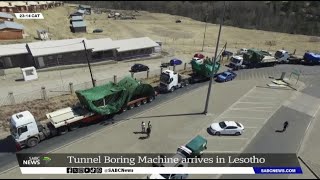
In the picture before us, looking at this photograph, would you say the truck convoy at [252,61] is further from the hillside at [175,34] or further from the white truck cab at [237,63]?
the hillside at [175,34]

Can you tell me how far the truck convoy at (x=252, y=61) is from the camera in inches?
2071

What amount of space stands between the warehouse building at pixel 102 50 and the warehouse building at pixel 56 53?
4.96 feet

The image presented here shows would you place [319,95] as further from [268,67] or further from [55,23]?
[55,23]

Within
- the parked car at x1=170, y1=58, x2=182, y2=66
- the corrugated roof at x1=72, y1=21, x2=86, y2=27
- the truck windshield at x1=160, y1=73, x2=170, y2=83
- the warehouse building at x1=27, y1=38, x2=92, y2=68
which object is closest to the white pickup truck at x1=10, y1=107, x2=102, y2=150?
the truck windshield at x1=160, y1=73, x2=170, y2=83

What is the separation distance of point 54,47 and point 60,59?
108 inches

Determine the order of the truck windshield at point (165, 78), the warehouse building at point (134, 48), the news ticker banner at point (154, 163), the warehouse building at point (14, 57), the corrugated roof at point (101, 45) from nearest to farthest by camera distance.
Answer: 1. the news ticker banner at point (154, 163)
2. the truck windshield at point (165, 78)
3. the warehouse building at point (14, 57)
4. the corrugated roof at point (101, 45)
5. the warehouse building at point (134, 48)

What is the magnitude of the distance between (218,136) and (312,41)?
5968 centimetres

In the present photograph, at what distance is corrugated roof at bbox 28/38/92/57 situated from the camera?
51.0m

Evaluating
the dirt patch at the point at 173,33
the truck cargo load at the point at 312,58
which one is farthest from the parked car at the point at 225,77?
the dirt patch at the point at 173,33

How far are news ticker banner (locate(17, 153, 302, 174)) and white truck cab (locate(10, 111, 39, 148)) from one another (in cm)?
178

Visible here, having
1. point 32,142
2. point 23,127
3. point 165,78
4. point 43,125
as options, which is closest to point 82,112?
point 43,125

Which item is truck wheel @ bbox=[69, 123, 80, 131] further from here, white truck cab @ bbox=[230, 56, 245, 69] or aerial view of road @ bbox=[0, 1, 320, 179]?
white truck cab @ bbox=[230, 56, 245, 69]

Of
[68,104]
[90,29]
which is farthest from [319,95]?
[90,29]

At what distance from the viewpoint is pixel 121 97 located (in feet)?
114
